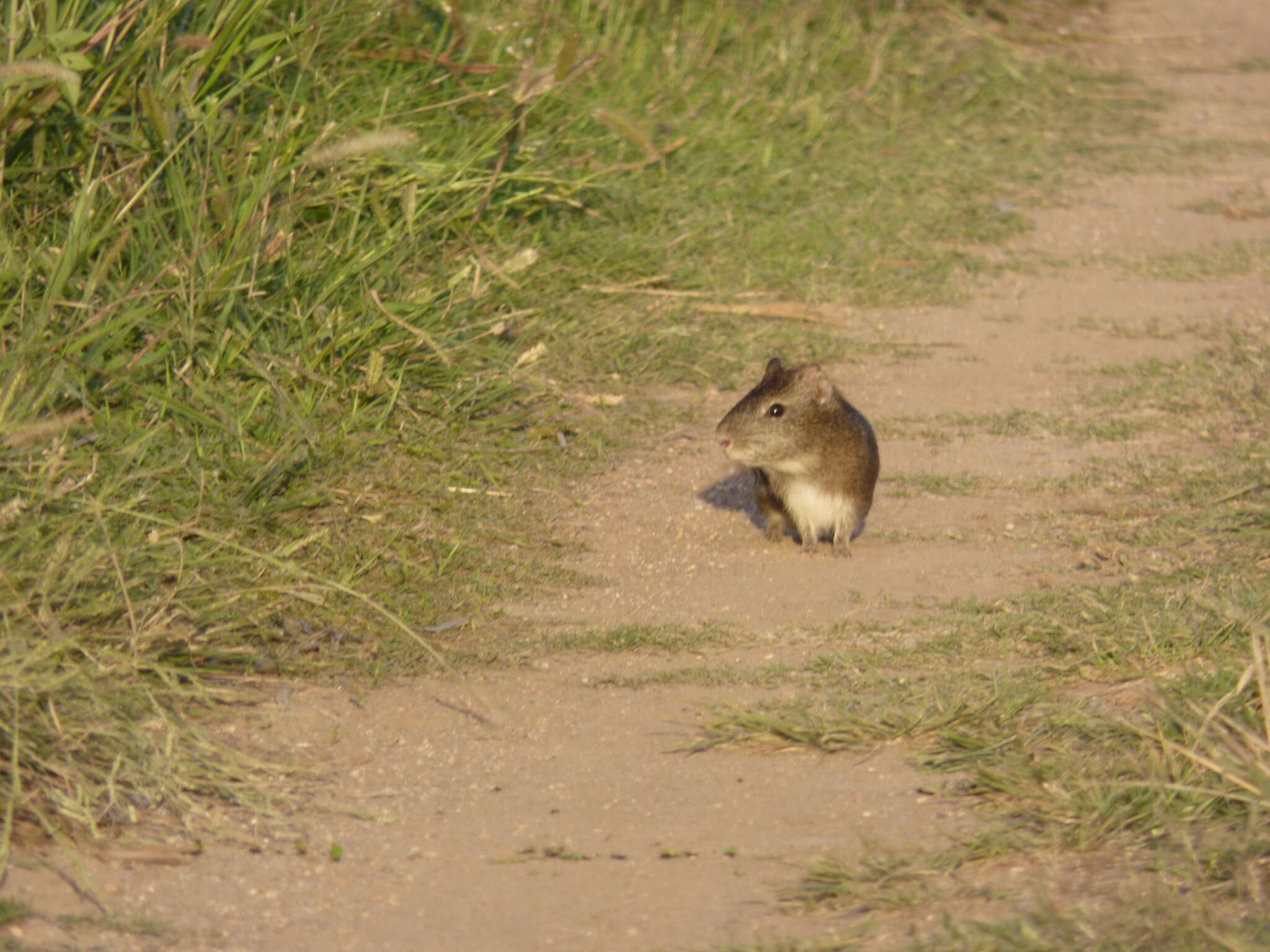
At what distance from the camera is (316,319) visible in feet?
18.1

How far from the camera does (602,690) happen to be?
171 inches

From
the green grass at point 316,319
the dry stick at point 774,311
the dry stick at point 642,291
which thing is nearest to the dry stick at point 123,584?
the green grass at point 316,319

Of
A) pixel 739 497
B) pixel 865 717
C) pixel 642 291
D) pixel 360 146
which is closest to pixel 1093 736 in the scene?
pixel 865 717

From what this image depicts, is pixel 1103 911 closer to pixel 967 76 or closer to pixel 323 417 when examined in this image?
pixel 323 417

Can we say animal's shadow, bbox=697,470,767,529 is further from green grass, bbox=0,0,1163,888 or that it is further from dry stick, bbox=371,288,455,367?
dry stick, bbox=371,288,455,367

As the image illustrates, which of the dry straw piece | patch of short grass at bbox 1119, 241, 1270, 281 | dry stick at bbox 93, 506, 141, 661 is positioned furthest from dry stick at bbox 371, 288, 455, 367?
patch of short grass at bbox 1119, 241, 1270, 281

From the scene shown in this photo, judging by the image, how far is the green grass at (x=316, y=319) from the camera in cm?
385

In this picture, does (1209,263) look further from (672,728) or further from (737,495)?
(672,728)

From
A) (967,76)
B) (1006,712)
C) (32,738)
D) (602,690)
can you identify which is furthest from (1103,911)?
(967,76)

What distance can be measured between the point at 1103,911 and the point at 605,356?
4.06 meters

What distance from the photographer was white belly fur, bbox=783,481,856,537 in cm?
536

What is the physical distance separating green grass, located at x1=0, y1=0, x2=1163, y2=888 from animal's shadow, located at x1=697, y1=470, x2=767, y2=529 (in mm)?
477

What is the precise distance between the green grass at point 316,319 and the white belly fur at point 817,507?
852mm

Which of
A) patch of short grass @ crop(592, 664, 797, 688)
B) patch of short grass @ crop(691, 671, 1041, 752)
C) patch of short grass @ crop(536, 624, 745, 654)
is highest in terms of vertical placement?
patch of short grass @ crop(691, 671, 1041, 752)
